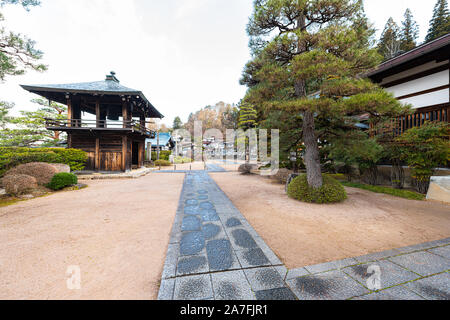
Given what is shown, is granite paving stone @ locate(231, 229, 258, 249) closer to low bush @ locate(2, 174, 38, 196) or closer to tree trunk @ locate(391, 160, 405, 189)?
tree trunk @ locate(391, 160, 405, 189)

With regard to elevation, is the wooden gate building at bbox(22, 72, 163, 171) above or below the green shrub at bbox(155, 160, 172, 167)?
above

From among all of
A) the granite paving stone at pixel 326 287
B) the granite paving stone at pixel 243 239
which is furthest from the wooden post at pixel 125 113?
the granite paving stone at pixel 326 287

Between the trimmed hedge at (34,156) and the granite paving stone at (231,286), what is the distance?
926 centimetres

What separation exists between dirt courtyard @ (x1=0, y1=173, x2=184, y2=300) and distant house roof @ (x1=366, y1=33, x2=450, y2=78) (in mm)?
8876

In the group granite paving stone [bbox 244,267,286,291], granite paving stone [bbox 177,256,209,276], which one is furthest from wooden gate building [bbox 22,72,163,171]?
granite paving stone [bbox 244,267,286,291]

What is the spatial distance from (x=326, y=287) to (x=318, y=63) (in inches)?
175

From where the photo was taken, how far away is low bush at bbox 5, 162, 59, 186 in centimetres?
599

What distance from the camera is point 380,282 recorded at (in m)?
1.77

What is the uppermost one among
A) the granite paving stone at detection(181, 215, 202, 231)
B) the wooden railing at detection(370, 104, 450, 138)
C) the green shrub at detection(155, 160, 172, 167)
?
the wooden railing at detection(370, 104, 450, 138)

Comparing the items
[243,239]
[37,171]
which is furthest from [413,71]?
[37,171]

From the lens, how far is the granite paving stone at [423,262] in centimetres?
198

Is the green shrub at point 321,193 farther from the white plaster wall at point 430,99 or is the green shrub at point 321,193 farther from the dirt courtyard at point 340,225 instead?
the white plaster wall at point 430,99

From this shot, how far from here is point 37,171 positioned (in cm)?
618

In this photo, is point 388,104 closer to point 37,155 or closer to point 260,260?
point 260,260
